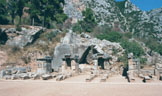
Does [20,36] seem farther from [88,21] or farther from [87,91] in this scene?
[87,91]

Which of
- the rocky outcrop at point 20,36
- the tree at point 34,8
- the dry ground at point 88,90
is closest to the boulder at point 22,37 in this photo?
the rocky outcrop at point 20,36

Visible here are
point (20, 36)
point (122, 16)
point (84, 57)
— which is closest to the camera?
point (84, 57)

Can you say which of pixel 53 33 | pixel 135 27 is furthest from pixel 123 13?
pixel 53 33

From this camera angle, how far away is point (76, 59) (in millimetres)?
20953

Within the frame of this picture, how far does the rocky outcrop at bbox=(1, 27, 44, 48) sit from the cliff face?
46473 mm

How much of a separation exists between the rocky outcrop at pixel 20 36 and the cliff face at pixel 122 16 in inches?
1830

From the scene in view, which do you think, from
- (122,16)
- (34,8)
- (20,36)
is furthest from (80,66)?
(122,16)

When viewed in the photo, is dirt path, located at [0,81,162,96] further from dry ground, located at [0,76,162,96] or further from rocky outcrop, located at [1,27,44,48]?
rocky outcrop, located at [1,27,44,48]

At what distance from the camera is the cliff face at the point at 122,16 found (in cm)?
7412

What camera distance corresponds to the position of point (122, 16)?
87.6 meters

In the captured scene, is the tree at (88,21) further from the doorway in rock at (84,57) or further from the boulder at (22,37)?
the doorway in rock at (84,57)

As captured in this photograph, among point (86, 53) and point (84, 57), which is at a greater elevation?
point (86, 53)

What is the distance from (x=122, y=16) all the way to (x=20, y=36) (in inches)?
2654

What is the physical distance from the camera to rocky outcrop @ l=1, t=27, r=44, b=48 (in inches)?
1268
